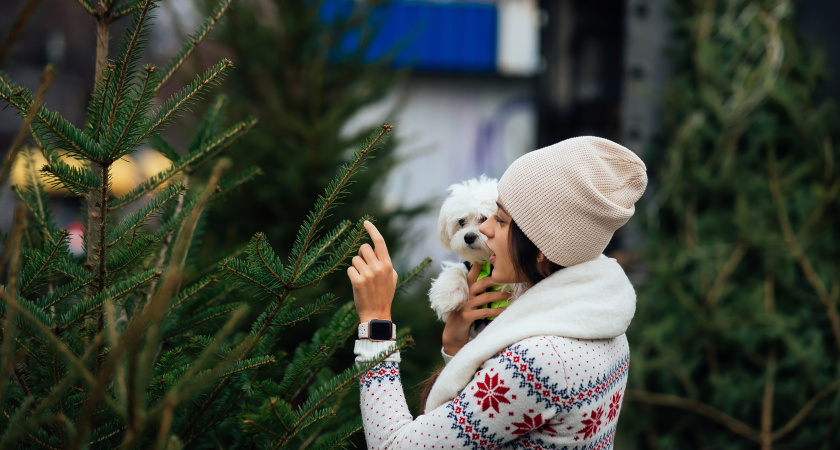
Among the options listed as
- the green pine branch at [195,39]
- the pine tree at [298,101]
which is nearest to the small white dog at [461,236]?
the green pine branch at [195,39]

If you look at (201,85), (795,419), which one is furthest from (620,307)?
(795,419)

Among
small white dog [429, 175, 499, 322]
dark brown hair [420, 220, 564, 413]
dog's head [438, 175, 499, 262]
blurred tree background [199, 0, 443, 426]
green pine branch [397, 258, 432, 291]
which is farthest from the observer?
blurred tree background [199, 0, 443, 426]

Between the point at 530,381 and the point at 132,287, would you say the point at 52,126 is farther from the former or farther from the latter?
the point at 530,381

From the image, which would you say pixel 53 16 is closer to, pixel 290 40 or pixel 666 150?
pixel 290 40

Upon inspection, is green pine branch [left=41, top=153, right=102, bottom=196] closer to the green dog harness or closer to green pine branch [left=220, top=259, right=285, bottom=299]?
green pine branch [left=220, top=259, right=285, bottom=299]

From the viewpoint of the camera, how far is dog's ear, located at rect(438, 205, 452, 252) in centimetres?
217

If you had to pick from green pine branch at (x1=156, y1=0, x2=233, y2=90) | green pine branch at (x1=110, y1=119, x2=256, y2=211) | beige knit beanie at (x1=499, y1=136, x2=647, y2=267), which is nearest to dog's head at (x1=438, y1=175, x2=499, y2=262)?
beige knit beanie at (x1=499, y1=136, x2=647, y2=267)

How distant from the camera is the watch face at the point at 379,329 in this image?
1494 mm

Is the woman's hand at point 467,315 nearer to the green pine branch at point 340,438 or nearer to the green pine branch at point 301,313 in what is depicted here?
the green pine branch at point 340,438

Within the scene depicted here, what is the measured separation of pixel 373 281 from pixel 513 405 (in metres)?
0.39

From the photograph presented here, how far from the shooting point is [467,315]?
1826 millimetres

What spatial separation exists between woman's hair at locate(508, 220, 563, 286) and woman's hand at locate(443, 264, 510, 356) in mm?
210

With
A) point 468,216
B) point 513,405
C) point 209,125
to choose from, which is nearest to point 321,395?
point 513,405

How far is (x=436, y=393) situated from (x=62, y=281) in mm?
1007
